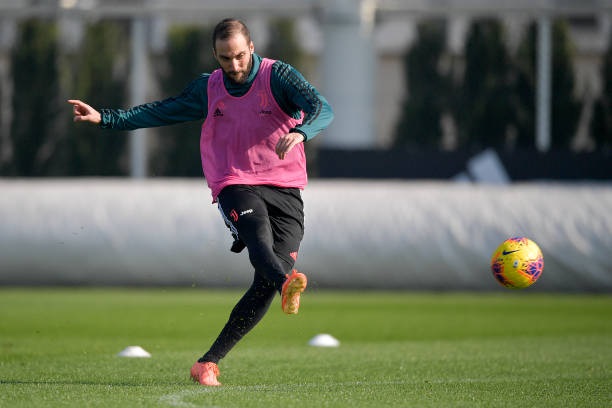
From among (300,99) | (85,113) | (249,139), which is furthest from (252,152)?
(85,113)

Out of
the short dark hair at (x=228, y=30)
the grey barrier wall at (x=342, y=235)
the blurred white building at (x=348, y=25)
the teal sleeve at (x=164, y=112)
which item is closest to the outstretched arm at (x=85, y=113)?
the teal sleeve at (x=164, y=112)

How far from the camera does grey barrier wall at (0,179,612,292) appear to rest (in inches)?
537

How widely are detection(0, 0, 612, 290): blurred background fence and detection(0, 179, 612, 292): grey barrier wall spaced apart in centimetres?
3

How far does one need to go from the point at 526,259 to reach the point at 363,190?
6.72 m

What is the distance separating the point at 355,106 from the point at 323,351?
1374 cm

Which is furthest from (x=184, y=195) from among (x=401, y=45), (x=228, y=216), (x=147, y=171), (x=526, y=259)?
(x=401, y=45)

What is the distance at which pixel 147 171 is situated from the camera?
94.3ft

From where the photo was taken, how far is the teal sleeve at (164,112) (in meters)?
6.16

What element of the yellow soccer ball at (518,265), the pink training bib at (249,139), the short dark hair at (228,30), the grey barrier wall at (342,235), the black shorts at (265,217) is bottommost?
the grey barrier wall at (342,235)

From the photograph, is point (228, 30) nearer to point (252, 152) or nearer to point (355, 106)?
point (252, 152)

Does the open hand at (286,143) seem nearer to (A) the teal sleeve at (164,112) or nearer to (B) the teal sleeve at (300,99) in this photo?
(B) the teal sleeve at (300,99)

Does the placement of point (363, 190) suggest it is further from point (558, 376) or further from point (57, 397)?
point (57, 397)

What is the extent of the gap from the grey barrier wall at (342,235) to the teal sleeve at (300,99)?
7.72 m

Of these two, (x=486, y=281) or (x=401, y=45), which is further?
(x=401, y=45)
